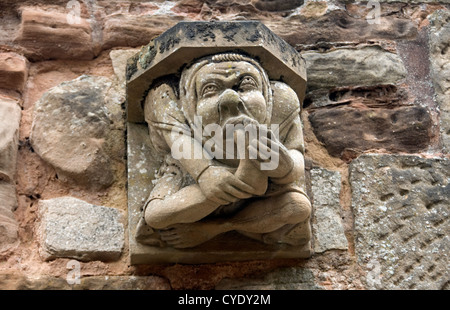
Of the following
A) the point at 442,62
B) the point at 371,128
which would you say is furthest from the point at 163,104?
the point at 442,62

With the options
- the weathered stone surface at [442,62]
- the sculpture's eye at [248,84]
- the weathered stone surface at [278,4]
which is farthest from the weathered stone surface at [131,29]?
the weathered stone surface at [442,62]

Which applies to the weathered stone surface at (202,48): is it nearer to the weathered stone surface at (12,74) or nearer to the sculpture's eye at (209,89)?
the sculpture's eye at (209,89)

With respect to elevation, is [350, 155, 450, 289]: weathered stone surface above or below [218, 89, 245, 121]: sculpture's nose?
below

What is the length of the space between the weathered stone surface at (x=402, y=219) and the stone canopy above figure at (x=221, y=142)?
259 mm

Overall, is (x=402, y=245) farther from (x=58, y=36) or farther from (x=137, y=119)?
(x=58, y=36)

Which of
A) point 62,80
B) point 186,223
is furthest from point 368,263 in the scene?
point 62,80

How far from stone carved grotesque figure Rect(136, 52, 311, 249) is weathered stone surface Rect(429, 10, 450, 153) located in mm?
737

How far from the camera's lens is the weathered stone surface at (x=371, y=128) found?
11.8 ft

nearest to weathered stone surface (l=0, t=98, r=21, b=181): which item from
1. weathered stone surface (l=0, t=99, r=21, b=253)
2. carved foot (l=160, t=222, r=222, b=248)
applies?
weathered stone surface (l=0, t=99, r=21, b=253)

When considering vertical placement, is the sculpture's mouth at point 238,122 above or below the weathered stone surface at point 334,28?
below

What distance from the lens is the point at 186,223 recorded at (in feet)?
10.2

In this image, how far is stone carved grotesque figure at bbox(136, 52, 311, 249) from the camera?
9.59 ft

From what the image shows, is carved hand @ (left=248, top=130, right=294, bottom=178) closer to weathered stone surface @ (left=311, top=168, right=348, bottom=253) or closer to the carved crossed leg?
the carved crossed leg

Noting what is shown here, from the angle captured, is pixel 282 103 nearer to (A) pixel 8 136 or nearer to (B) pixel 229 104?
(B) pixel 229 104
